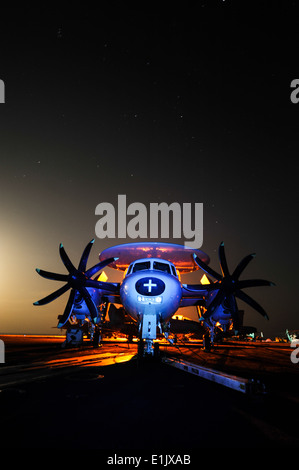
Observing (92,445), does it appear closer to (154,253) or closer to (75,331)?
(75,331)

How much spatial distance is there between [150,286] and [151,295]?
405 mm

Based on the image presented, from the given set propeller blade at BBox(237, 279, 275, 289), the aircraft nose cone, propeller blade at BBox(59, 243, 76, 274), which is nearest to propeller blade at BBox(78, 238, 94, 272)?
propeller blade at BBox(59, 243, 76, 274)

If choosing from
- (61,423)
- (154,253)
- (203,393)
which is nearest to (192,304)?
(154,253)

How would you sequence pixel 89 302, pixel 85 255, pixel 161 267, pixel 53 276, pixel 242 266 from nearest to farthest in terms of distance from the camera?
pixel 161 267 < pixel 242 266 < pixel 89 302 < pixel 53 276 < pixel 85 255

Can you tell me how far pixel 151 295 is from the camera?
11523 millimetres

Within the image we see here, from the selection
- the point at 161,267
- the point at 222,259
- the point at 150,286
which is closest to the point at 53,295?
the point at 161,267

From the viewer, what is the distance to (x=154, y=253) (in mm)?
26297

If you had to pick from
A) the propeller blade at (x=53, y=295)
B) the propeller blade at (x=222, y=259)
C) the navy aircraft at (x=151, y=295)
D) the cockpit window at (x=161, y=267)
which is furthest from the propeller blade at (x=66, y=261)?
the propeller blade at (x=222, y=259)

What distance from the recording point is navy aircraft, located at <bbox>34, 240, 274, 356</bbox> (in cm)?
1162

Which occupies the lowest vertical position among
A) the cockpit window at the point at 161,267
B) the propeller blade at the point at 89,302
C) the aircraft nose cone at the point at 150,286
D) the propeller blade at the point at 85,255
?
the propeller blade at the point at 89,302

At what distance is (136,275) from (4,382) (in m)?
7.17

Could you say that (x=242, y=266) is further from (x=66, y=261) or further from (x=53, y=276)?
(x=53, y=276)

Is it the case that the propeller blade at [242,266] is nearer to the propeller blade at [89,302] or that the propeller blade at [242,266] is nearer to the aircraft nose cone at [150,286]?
the aircraft nose cone at [150,286]

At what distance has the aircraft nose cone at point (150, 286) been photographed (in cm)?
1159
